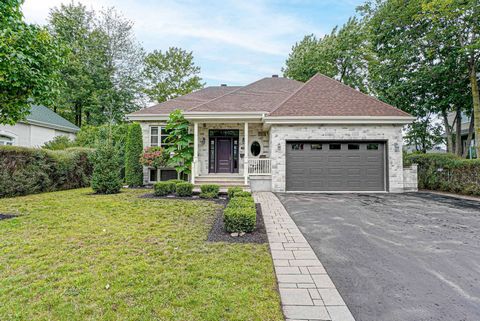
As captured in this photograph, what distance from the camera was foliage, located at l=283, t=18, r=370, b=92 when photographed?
18.2m

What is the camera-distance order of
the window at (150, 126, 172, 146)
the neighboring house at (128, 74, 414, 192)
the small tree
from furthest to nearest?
the window at (150, 126, 172, 146)
the small tree
the neighboring house at (128, 74, 414, 192)

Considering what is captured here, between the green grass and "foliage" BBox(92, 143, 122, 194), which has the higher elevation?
"foliage" BBox(92, 143, 122, 194)

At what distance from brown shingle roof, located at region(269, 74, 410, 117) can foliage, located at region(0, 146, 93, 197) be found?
9.64 metres

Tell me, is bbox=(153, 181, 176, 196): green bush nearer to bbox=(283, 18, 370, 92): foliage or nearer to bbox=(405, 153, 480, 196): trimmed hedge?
bbox=(405, 153, 480, 196): trimmed hedge

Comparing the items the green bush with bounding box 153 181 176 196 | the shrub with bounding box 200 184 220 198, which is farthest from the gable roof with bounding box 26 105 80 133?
the shrub with bounding box 200 184 220 198

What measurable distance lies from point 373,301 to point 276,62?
23449mm

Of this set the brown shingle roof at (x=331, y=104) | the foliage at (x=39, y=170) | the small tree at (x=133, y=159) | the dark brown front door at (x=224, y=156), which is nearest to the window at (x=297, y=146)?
the brown shingle roof at (x=331, y=104)

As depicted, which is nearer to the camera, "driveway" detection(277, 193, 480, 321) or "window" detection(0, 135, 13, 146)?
"driveway" detection(277, 193, 480, 321)

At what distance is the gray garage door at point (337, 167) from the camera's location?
9828mm

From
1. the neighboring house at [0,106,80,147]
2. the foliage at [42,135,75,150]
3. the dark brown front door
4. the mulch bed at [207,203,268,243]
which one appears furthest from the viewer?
the foliage at [42,135,75,150]

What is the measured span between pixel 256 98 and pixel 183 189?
6687 mm

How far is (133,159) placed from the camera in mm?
11336

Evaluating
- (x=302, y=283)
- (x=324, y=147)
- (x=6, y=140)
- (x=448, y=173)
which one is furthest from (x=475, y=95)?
(x=6, y=140)

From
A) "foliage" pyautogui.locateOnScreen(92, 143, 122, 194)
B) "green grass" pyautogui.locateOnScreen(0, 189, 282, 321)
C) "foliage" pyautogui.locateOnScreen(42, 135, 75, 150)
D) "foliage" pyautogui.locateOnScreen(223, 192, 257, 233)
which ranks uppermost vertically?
"foliage" pyautogui.locateOnScreen(42, 135, 75, 150)
